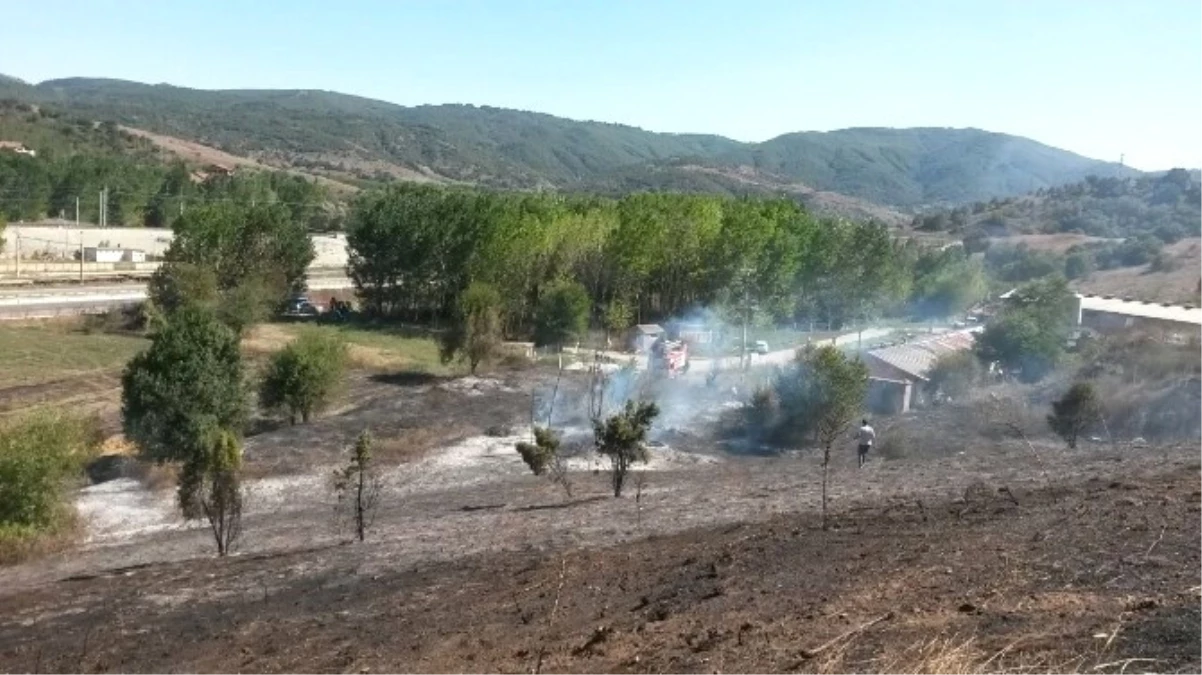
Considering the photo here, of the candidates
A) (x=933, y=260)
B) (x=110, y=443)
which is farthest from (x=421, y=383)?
(x=933, y=260)

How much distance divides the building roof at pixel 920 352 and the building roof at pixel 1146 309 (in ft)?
32.9

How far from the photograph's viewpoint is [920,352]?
4247 cm

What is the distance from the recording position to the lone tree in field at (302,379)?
3238 cm

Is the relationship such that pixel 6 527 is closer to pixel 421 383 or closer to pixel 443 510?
pixel 443 510

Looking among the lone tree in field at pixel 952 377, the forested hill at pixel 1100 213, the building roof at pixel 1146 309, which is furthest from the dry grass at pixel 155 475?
the forested hill at pixel 1100 213

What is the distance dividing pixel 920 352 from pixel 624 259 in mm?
16740

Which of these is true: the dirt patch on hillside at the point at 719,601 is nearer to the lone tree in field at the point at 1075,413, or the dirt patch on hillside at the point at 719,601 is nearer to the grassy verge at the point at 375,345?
the lone tree in field at the point at 1075,413

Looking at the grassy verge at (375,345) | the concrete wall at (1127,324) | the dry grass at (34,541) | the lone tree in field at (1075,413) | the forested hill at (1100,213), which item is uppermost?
the forested hill at (1100,213)

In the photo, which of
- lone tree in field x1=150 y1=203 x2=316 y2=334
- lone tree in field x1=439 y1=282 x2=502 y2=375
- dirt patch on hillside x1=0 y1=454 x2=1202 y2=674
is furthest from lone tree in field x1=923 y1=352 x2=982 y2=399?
lone tree in field x1=150 y1=203 x2=316 y2=334

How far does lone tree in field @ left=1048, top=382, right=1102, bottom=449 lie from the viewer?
2736cm

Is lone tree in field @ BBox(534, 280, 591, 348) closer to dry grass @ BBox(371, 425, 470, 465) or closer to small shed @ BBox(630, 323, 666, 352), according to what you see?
small shed @ BBox(630, 323, 666, 352)

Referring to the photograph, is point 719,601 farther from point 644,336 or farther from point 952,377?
point 644,336

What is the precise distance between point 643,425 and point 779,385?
1034 centimetres

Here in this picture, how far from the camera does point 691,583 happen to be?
12.8 meters
